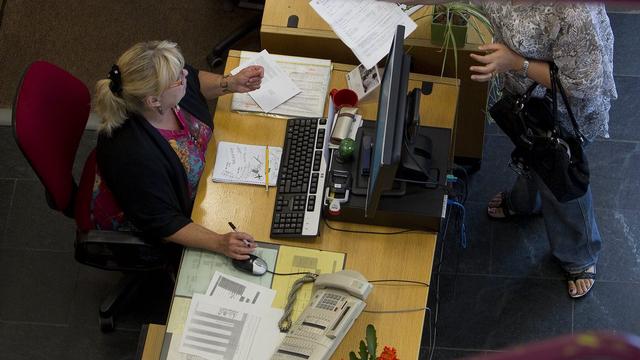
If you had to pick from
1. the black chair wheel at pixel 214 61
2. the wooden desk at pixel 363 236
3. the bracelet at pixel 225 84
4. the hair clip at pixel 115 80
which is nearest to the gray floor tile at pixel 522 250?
the wooden desk at pixel 363 236

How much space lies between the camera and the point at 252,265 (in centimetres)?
206

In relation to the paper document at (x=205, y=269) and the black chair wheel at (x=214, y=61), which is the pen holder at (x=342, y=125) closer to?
the paper document at (x=205, y=269)

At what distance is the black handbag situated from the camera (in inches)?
82.7

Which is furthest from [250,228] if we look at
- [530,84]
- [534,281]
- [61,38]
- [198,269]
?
[61,38]

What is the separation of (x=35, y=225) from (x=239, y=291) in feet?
4.59

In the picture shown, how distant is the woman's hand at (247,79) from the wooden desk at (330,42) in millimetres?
207

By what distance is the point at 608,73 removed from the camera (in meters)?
2.05

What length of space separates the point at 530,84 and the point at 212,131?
39.9 inches

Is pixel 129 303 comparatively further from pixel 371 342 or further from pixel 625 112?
pixel 625 112

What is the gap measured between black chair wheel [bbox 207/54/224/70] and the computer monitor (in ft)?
5.29

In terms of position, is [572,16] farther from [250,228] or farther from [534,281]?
[534,281]

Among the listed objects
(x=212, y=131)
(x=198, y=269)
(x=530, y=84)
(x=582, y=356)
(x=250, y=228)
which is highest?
(x=530, y=84)

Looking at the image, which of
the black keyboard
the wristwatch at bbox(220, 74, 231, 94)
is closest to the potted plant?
the black keyboard

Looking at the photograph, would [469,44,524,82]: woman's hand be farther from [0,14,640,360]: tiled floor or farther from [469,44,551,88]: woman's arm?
[0,14,640,360]: tiled floor
